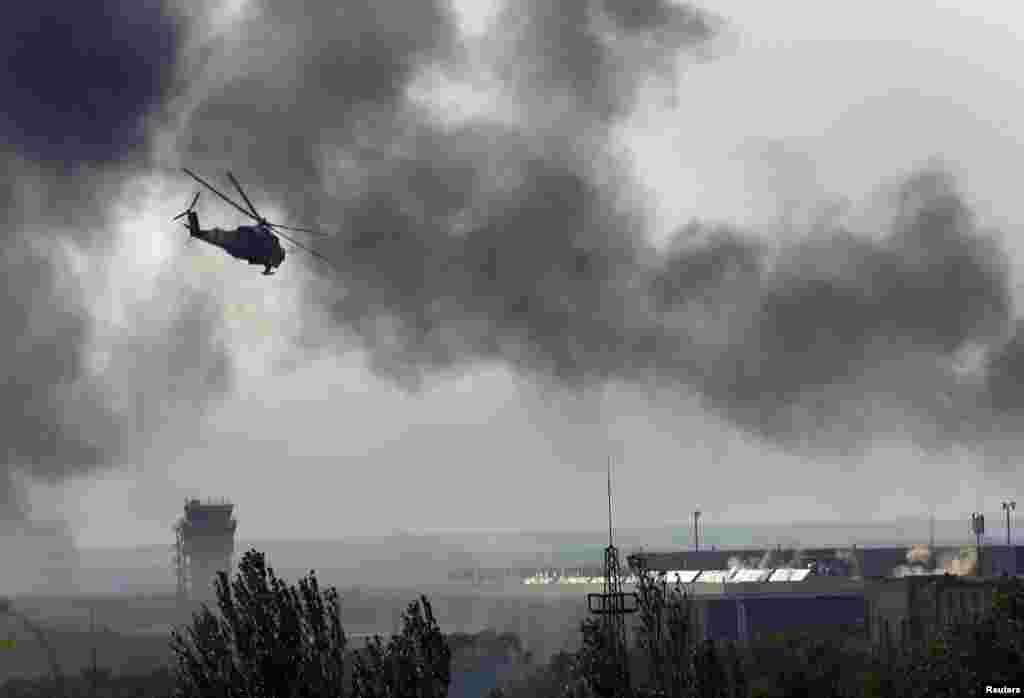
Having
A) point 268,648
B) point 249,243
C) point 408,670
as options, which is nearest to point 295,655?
point 268,648

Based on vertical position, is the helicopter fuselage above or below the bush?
above

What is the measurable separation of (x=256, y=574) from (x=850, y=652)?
126043mm

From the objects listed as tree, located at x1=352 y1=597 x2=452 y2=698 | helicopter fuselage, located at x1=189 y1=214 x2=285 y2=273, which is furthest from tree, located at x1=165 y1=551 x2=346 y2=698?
helicopter fuselage, located at x1=189 y1=214 x2=285 y2=273

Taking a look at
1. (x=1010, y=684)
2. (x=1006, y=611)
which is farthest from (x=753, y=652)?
(x=1010, y=684)

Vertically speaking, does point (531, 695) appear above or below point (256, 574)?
below

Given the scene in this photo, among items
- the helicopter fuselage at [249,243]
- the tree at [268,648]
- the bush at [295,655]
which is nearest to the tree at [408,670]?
the bush at [295,655]

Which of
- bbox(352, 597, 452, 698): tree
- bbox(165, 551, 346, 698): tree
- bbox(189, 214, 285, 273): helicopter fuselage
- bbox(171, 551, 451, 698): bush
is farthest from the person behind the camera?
bbox(189, 214, 285, 273): helicopter fuselage

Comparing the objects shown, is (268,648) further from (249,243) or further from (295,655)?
(249,243)

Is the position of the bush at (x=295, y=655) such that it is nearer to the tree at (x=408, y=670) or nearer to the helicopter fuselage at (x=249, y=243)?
the tree at (x=408, y=670)

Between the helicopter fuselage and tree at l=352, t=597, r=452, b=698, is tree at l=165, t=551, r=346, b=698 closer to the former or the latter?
tree at l=352, t=597, r=452, b=698

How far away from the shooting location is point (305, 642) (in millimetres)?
84562

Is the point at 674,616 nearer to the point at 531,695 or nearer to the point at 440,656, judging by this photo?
the point at 440,656

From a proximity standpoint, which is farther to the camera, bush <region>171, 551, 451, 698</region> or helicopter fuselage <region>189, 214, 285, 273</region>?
helicopter fuselage <region>189, 214, 285, 273</region>

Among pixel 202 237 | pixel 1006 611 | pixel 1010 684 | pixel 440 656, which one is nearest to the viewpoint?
pixel 440 656
